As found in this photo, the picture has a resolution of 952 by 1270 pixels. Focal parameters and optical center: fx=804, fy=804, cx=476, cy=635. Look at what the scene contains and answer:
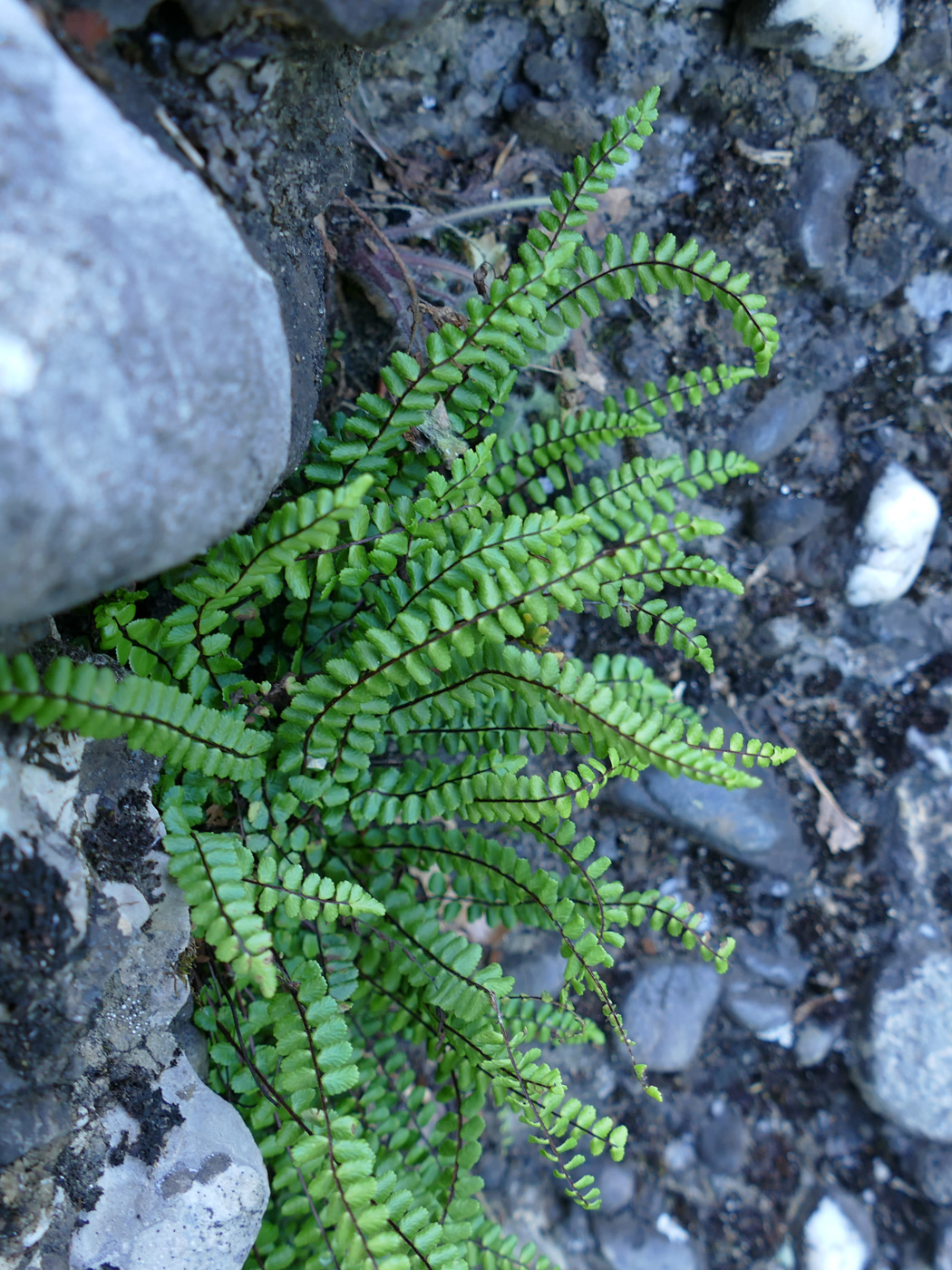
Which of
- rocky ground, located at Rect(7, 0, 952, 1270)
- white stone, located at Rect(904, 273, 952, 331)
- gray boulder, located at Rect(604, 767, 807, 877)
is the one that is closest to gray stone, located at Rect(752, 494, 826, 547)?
rocky ground, located at Rect(7, 0, 952, 1270)

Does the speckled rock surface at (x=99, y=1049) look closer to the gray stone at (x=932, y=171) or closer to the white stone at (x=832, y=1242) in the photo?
the white stone at (x=832, y=1242)

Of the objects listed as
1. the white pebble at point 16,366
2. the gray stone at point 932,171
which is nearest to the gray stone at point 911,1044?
the gray stone at point 932,171

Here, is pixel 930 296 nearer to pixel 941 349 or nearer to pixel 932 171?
pixel 941 349

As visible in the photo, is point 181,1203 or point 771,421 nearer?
point 181,1203

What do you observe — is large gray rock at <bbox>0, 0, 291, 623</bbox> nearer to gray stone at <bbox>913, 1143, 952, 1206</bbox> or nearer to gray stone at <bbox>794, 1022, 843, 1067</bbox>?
gray stone at <bbox>794, 1022, 843, 1067</bbox>

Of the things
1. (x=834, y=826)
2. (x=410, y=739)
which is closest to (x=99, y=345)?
(x=410, y=739)

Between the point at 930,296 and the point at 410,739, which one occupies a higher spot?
the point at 930,296
